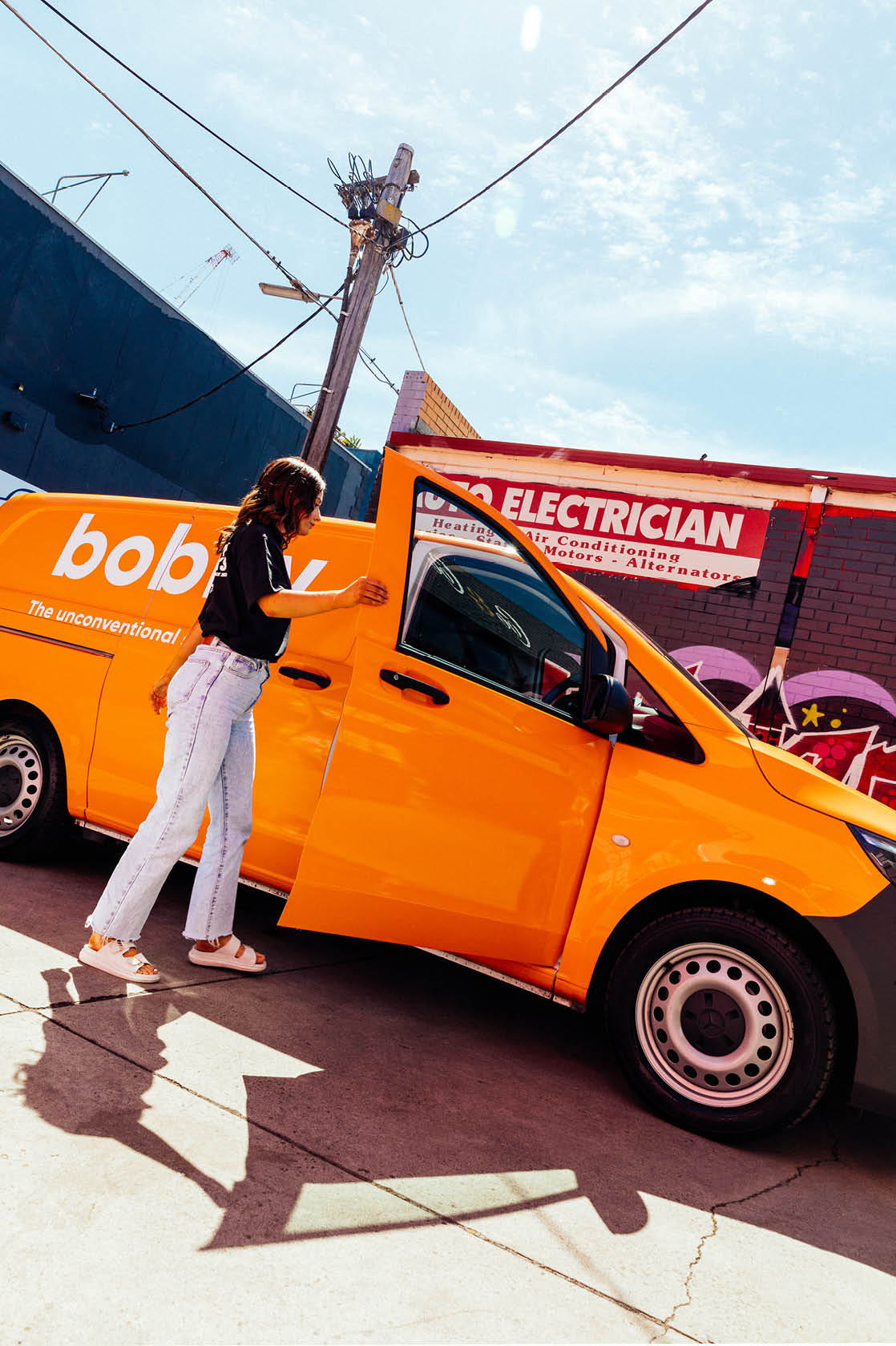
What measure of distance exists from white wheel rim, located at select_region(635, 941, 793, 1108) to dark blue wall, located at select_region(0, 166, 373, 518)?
15241mm

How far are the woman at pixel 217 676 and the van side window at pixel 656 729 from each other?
1.02 metres

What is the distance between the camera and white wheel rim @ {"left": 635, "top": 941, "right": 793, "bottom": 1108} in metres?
3.14

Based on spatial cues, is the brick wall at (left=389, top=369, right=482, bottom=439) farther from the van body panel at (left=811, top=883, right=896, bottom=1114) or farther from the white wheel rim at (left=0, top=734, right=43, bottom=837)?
the van body panel at (left=811, top=883, right=896, bottom=1114)

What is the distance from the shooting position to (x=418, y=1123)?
2793 millimetres

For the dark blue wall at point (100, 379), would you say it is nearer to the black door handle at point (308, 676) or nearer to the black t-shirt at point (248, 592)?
the black door handle at point (308, 676)

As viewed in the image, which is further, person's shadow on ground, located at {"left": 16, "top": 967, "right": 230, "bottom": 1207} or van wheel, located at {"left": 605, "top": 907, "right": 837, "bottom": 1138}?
van wheel, located at {"left": 605, "top": 907, "right": 837, "bottom": 1138}

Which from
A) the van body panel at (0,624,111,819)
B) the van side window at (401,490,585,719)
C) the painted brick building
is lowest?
the van body panel at (0,624,111,819)

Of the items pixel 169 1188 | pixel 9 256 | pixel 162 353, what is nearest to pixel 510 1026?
pixel 169 1188

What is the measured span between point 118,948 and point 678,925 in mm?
1968

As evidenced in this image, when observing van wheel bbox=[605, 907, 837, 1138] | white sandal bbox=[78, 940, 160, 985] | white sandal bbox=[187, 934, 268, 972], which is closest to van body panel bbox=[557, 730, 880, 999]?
van wheel bbox=[605, 907, 837, 1138]

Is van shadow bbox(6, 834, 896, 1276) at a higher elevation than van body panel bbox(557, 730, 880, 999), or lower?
lower

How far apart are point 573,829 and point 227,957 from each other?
1.47 metres

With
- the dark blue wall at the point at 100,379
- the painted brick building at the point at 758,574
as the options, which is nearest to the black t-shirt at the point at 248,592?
the painted brick building at the point at 758,574

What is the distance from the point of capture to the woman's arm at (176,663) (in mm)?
3514
